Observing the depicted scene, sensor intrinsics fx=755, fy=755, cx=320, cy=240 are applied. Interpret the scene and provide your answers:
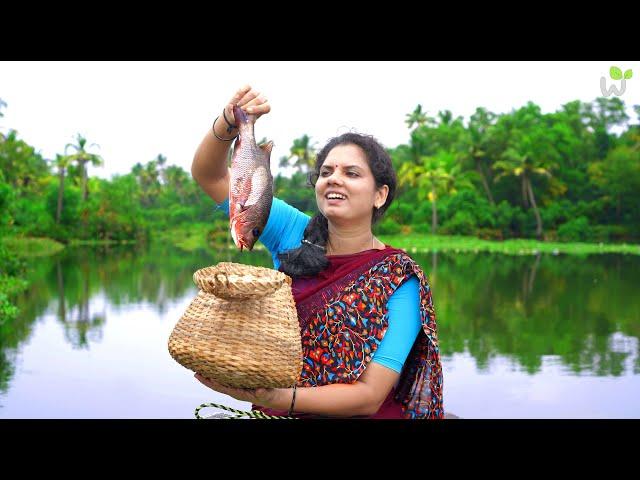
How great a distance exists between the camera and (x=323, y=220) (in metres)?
1.95

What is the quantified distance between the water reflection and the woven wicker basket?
465 centimetres

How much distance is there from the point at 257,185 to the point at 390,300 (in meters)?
0.45

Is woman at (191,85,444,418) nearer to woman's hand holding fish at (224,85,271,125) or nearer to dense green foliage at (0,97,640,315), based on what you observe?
woman's hand holding fish at (224,85,271,125)

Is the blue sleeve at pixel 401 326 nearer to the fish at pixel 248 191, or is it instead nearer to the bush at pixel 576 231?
the fish at pixel 248 191

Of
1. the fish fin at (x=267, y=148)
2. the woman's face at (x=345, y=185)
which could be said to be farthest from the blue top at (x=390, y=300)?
the fish fin at (x=267, y=148)

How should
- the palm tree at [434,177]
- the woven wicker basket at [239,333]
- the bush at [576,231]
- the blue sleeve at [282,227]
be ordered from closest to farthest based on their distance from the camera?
1. the woven wicker basket at [239,333]
2. the blue sleeve at [282,227]
3. the bush at [576,231]
4. the palm tree at [434,177]

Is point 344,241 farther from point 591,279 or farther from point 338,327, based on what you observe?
point 591,279

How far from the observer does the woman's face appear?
182 cm

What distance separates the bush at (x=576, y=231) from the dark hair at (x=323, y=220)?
1321 inches

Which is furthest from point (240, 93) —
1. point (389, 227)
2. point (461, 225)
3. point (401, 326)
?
point (461, 225)

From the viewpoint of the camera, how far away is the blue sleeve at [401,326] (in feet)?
5.87

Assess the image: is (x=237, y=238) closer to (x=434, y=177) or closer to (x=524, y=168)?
(x=434, y=177)

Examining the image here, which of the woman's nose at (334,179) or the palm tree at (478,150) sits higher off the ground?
the palm tree at (478,150)

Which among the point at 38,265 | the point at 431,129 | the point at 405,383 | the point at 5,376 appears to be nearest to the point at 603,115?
the point at 431,129
